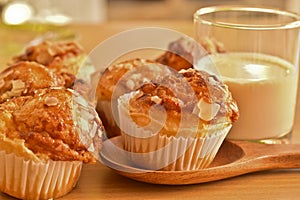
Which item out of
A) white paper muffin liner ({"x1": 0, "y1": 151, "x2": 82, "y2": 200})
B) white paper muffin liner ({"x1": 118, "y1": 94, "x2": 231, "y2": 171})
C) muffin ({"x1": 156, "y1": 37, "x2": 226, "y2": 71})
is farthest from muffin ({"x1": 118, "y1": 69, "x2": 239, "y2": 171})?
muffin ({"x1": 156, "y1": 37, "x2": 226, "y2": 71})

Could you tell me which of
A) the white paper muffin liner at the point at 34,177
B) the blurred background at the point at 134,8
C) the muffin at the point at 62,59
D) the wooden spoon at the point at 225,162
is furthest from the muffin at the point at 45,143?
the blurred background at the point at 134,8

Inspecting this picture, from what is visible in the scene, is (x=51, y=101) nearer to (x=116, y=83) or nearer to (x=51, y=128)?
(x=51, y=128)

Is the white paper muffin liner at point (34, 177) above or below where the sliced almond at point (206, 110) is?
below

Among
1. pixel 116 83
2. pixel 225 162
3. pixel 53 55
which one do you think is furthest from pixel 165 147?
pixel 53 55

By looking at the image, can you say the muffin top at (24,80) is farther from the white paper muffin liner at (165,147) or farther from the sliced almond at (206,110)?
the sliced almond at (206,110)

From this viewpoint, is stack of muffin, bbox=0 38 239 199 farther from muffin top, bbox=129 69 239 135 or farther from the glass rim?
the glass rim

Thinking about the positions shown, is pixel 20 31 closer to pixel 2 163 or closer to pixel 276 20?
pixel 276 20

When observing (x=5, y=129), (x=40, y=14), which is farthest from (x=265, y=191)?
(x=40, y=14)
